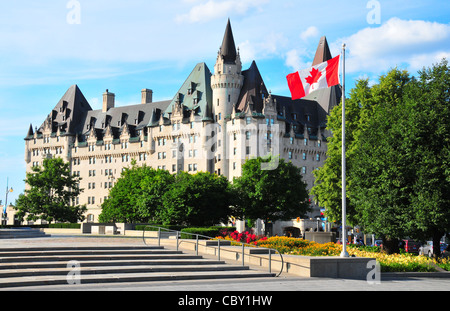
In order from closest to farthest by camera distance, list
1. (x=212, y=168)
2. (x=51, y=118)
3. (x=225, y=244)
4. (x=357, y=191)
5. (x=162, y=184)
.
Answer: (x=225, y=244)
(x=357, y=191)
(x=162, y=184)
(x=212, y=168)
(x=51, y=118)

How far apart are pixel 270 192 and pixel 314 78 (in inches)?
2107

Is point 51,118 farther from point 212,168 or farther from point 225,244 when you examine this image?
point 225,244

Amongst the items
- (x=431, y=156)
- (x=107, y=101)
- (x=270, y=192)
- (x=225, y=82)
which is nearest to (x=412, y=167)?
(x=431, y=156)

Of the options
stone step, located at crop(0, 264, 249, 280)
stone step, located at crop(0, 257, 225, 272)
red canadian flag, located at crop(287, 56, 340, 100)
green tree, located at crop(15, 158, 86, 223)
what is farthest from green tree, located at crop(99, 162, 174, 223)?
stone step, located at crop(0, 264, 249, 280)

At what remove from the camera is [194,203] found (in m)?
65.4

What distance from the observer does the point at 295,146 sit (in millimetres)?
126250

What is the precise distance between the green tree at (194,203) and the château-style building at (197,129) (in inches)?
1617

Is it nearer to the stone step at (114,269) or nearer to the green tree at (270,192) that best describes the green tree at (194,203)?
the green tree at (270,192)

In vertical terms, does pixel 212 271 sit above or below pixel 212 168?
below

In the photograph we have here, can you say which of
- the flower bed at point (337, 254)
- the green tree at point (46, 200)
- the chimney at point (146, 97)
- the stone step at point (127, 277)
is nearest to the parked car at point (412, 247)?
the flower bed at point (337, 254)

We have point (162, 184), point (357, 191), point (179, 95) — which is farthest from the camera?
point (179, 95)

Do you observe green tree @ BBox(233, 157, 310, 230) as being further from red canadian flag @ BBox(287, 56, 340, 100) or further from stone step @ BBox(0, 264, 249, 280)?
stone step @ BBox(0, 264, 249, 280)
